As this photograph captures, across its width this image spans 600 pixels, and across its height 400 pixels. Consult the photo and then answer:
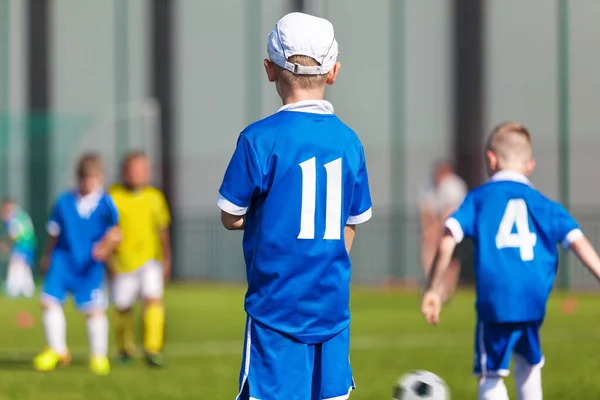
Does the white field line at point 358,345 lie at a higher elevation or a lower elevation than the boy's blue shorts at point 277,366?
lower

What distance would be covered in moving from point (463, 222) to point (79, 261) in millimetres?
5100

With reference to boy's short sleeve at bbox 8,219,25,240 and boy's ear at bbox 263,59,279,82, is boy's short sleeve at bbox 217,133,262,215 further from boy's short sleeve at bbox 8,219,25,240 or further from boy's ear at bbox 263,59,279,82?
boy's short sleeve at bbox 8,219,25,240

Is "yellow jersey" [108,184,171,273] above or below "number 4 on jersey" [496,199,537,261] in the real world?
below

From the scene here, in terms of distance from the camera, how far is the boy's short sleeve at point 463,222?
597cm

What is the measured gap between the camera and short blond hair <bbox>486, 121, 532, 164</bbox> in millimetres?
6133

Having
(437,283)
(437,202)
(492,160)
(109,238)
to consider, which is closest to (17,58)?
(437,202)

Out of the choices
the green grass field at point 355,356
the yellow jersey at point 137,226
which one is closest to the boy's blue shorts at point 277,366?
the green grass field at point 355,356

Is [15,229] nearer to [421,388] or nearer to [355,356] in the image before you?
[355,356]

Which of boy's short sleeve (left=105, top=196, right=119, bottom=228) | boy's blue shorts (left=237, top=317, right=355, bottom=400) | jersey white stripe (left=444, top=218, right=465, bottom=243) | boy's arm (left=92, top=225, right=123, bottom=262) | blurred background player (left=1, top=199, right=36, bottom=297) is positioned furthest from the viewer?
blurred background player (left=1, top=199, right=36, bottom=297)

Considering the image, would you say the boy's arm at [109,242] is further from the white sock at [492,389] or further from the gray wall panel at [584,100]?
the gray wall panel at [584,100]

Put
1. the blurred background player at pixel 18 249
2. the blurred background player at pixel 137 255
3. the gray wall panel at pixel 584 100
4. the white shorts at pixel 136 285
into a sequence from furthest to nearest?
the blurred background player at pixel 18 249
the gray wall panel at pixel 584 100
the white shorts at pixel 136 285
the blurred background player at pixel 137 255

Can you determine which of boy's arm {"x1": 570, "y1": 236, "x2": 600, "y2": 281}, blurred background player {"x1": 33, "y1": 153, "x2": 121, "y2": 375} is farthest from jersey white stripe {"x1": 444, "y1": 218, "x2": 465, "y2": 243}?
blurred background player {"x1": 33, "y1": 153, "x2": 121, "y2": 375}

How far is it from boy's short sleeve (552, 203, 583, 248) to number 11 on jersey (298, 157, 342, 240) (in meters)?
1.63

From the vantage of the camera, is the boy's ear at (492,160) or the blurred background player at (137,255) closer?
the boy's ear at (492,160)
